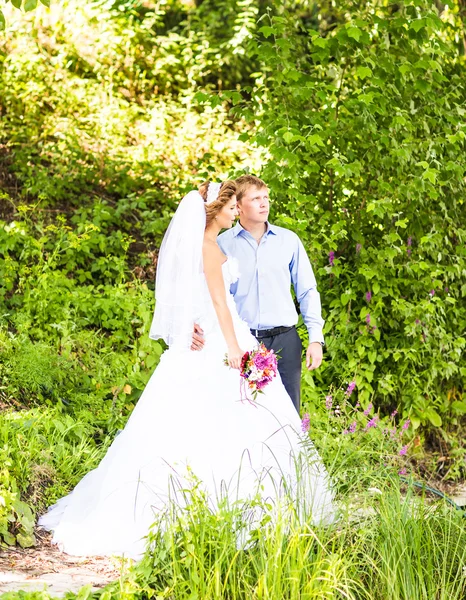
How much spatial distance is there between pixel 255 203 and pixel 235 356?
3.03 ft

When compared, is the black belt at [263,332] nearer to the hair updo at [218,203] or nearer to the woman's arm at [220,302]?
the woman's arm at [220,302]

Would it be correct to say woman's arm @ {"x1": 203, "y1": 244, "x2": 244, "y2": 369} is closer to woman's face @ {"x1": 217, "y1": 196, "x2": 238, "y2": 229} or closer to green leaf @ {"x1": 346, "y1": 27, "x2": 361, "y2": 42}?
woman's face @ {"x1": 217, "y1": 196, "x2": 238, "y2": 229}

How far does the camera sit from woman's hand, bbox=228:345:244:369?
431 centimetres

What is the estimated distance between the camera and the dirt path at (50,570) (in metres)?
3.70

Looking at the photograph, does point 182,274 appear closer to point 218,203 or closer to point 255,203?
point 218,203

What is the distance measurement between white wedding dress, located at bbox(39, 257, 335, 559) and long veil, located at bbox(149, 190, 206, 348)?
123mm

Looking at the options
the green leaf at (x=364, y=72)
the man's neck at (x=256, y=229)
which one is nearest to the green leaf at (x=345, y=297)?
the green leaf at (x=364, y=72)

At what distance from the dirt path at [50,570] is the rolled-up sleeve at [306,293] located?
1696 mm

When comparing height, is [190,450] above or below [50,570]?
above

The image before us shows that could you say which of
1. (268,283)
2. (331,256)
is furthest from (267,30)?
(268,283)

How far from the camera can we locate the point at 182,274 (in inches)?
170

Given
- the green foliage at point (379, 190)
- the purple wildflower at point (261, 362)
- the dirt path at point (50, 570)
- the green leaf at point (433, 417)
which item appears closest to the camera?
the dirt path at point (50, 570)

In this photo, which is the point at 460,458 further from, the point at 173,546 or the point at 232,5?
the point at 232,5

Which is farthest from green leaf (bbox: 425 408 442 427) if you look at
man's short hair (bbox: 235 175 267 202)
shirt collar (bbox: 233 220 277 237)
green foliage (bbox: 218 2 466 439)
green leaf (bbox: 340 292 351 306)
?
man's short hair (bbox: 235 175 267 202)
